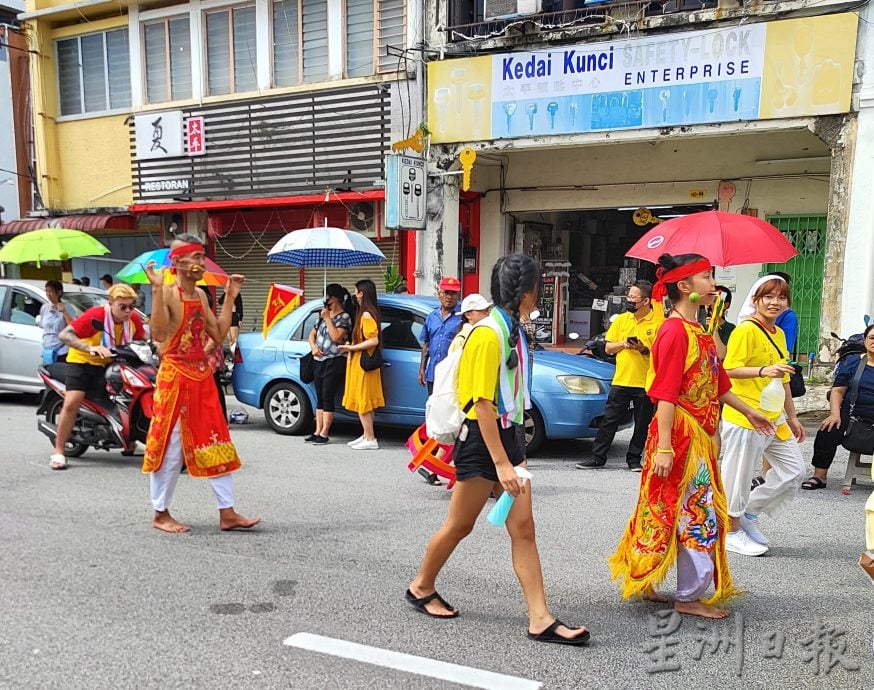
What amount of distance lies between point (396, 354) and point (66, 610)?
183 inches

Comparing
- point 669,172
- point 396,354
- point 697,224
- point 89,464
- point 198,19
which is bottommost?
point 89,464

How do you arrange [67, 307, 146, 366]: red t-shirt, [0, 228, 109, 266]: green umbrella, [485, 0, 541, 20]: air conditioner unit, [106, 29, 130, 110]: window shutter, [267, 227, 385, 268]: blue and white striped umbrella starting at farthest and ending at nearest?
[106, 29, 130, 110]: window shutter < [485, 0, 541, 20]: air conditioner unit < [0, 228, 109, 266]: green umbrella < [267, 227, 385, 268]: blue and white striped umbrella < [67, 307, 146, 366]: red t-shirt

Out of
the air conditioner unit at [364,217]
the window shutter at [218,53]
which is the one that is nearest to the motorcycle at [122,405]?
the air conditioner unit at [364,217]

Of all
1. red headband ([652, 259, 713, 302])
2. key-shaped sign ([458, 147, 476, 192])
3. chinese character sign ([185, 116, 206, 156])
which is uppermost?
chinese character sign ([185, 116, 206, 156])

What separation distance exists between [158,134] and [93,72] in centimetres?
284

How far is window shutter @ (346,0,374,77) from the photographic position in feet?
45.9

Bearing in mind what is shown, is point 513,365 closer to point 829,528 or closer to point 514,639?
point 514,639

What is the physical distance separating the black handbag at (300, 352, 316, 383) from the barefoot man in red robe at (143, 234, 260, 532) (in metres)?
3.19

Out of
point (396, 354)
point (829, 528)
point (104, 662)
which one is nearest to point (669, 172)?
point (396, 354)

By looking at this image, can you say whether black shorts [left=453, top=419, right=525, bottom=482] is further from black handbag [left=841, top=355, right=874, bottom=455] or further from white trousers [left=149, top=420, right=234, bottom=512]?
black handbag [left=841, top=355, right=874, bottom=455]

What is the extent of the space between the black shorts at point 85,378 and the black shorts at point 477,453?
4.60 meters

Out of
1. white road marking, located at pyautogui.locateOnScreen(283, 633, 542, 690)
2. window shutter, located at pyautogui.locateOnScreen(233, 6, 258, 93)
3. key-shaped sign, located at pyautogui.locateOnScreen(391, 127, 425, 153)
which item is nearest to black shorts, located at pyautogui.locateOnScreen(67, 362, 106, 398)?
white road marking, located at pyautogui.locateOnScreen(283, 633, 542, 690)

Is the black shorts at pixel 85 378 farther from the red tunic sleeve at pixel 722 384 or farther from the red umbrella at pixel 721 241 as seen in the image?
the red tunic sleeve at pixel 722 384

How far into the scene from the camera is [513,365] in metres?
3.46
